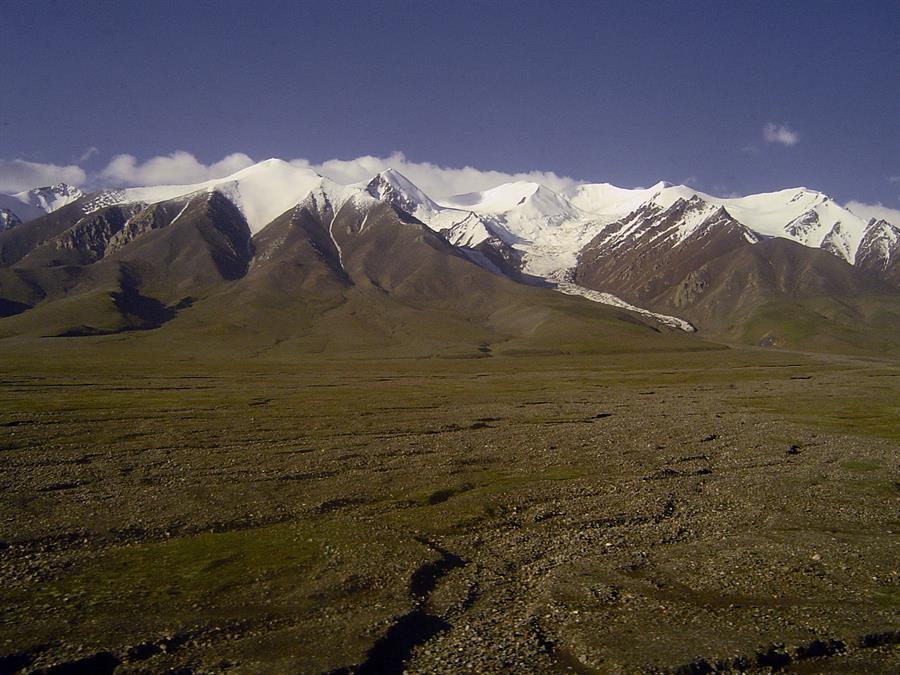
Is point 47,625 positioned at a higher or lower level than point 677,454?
higher

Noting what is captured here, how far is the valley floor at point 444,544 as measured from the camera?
21000mm

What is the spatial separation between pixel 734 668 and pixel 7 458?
175 feet

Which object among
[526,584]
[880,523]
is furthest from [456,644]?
[880,523]

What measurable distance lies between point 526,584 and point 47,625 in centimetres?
1732

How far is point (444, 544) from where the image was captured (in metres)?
31.6

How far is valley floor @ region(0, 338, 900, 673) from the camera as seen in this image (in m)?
21.0

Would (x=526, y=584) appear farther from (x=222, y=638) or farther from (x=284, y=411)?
(x=284, y=411)

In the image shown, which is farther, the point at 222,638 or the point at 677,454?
the point at 677,454

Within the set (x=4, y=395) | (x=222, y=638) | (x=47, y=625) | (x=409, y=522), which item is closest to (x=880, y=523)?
(x=409, y=522)

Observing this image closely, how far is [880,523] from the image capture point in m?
36.0

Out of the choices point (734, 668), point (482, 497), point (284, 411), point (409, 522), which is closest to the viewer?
point (734, 668)

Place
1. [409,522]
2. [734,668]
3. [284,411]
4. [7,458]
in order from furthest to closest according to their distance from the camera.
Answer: [284,411]
[7,458]
[409,522]
[734,668]

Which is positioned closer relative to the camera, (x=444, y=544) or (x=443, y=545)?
(x=443, y=545)

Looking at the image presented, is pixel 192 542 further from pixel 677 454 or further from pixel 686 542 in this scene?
pixel 677 454
